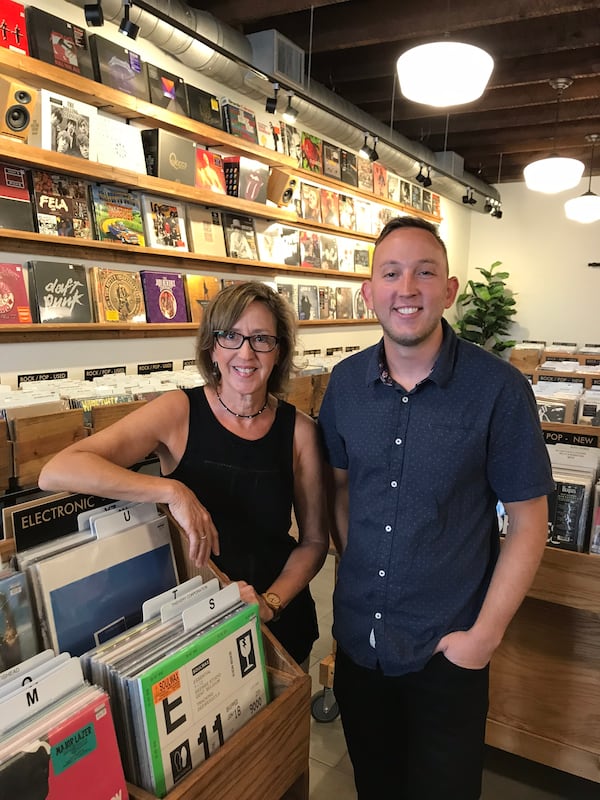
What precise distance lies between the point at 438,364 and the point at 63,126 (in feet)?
7.76

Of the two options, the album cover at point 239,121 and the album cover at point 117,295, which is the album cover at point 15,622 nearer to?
the album cover at point 117,295

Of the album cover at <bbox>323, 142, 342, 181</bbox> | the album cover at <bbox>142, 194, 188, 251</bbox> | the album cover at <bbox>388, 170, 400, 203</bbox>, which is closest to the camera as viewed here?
the album cover at <bbox>142, 194, 188, 251</bbox>

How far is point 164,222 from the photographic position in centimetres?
342

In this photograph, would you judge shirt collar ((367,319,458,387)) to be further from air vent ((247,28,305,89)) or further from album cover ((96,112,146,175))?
air vent ((247,28,305,89))

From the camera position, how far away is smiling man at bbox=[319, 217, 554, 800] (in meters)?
1.27

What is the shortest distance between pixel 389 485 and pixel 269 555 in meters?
0.32

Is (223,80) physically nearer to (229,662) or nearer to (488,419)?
(488,419)

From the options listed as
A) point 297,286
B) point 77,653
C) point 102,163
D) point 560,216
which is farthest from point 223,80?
point 560,216

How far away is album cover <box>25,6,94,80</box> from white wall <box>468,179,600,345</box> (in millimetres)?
7100

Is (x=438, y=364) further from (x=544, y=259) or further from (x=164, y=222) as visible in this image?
(x=544, y=259)

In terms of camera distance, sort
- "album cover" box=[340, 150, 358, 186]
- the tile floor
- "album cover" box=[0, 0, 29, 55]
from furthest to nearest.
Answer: "album cover" box=[340, 150, 358, 186] < "album cover" box=[0, 0, 29, 55] < the tile floor

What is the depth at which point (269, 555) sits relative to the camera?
4.47 ft

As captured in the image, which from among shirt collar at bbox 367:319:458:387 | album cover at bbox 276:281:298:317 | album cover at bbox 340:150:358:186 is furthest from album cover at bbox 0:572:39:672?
album cover at bbox 340:150:358:186

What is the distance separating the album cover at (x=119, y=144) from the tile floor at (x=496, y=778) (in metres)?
2.81
